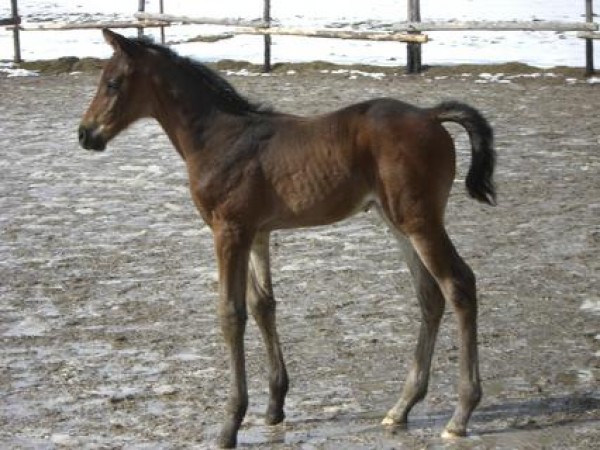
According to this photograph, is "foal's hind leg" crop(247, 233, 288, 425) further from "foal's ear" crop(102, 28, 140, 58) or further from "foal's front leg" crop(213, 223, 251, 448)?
"foal's ear" crop(102, 28, 140, 58)

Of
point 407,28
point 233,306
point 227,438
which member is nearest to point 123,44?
point 233,306

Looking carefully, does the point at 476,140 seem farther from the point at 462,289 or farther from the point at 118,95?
the point at 118,95

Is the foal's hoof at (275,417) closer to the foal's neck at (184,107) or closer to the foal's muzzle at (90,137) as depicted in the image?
the foal's neck at (184,107)

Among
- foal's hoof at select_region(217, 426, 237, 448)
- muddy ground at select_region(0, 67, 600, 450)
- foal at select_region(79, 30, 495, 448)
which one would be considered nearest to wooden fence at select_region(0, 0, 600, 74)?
muddy ground at select_region(0, 67, 600, 450)

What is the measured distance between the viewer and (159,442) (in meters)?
5.00

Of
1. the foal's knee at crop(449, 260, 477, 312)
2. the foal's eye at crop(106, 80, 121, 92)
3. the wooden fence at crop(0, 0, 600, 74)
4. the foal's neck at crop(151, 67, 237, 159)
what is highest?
the foal's eye at crop(106, 80, 121, 92)

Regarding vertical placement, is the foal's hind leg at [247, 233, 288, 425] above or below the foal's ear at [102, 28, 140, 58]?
below

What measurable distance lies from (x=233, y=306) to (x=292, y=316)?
177cm

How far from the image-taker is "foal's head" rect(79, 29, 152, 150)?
5.20m

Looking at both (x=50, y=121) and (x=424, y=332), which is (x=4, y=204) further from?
(x=424, y=332)

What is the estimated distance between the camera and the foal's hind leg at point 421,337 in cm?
515

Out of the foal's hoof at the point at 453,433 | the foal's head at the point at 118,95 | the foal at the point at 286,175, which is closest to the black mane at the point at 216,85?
the foal at the point at 286,175

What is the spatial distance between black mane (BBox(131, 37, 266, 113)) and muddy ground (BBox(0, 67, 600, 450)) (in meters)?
1.33

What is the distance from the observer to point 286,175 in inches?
199
